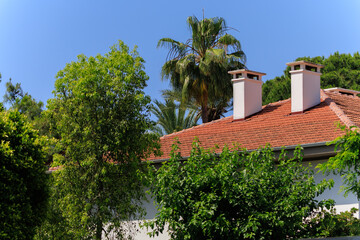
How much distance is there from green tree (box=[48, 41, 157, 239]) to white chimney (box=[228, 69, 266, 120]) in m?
5.46

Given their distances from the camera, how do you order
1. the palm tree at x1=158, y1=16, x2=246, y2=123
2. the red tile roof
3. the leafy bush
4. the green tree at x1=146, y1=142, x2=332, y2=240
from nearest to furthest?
the green tree at x1=146, y1=142, x2=332, y2=240 < the leafy bush < the red tile roof < the palm tree at x1=158, y1=16, x2=246, y2=123

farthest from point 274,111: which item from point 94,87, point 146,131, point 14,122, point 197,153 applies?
point 14,122

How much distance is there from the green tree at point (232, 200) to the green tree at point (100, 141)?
12.2ft

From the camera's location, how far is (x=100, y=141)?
13594mm

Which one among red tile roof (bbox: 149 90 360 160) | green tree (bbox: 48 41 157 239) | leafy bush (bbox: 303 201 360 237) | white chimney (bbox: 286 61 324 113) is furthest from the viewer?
white chimney (bbox: 286 61 324 113)

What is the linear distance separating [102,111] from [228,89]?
1836cm

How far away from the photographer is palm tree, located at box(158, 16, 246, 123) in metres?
31.1

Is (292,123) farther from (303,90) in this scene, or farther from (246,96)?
(246,96)

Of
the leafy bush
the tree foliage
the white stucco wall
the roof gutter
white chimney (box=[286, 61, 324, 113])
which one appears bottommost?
the leafy bush

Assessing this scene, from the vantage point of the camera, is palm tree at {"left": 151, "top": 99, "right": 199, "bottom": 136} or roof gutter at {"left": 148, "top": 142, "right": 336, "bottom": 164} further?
palm tree at {"left": 151, "top": 99, "right": 199, "bottom": 136}

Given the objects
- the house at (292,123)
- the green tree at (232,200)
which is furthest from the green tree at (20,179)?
the house at (292,123)

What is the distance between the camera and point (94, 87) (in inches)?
543

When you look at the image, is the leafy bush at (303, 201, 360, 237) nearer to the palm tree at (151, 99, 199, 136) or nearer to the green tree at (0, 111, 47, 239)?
the green tree at (0, 111, 47, 239)

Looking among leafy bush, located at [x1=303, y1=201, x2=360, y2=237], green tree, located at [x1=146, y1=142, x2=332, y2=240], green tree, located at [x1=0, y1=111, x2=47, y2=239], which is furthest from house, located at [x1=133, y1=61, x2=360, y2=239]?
green tree, located at [x1=0, y1=111, x2=47, y2=239]
